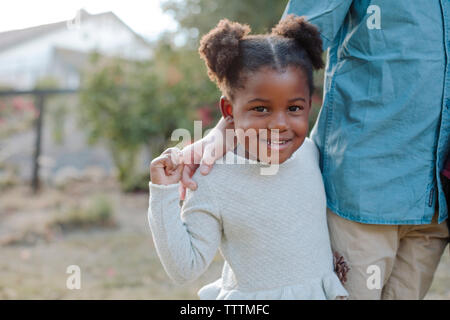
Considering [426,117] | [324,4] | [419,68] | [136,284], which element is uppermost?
[324,4]

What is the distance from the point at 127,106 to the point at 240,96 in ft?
15.4

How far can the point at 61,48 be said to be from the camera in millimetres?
9641

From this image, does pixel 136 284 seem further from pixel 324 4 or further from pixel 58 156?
pixel 58 156

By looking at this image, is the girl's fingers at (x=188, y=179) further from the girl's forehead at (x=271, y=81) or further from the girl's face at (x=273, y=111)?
the girl's forehead at (x=271, y=81)

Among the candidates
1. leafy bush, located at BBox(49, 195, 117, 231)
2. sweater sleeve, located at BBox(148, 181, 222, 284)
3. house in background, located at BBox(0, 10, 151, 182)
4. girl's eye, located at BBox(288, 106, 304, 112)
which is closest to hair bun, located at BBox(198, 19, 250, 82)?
girl's eye, located at BBox(288, 106, 304, 112)

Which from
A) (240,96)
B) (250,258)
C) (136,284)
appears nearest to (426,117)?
(240,96)

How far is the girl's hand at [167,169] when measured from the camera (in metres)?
1.43

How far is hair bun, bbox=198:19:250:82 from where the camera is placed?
1.45 m

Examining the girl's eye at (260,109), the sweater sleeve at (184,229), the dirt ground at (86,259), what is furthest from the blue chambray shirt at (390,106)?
the dirt ground at (86,259)

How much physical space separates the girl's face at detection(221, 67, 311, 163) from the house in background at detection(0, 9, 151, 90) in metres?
5.07

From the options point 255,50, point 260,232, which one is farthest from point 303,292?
point 255,50

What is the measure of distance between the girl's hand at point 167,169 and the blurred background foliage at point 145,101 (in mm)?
4136

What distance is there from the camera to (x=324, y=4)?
157cm

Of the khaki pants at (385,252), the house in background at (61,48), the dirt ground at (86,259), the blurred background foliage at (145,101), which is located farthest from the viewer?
the house in background at (61,48)
